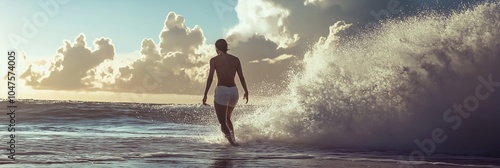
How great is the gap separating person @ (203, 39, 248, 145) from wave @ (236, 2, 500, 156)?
1836 millimetres

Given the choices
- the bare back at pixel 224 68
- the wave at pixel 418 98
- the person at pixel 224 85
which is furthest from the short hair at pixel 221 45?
the wave at pixel 418 98

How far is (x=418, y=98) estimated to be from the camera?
10891mm

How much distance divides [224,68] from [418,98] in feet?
14.0

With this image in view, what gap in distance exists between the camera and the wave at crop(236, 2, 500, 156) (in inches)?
414

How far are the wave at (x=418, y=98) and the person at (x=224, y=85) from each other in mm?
1836

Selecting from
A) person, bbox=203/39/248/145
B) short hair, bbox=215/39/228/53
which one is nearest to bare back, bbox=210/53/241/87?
person, bbox=203/39/248/145

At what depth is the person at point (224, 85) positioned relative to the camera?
9.66 metres

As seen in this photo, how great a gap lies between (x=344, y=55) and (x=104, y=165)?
8073 millimetres

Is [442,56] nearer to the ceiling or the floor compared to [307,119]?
nearer to the ceiling

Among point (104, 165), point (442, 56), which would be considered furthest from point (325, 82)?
point (104, 165)

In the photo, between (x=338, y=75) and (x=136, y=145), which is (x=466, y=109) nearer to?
(x=338, y=75)

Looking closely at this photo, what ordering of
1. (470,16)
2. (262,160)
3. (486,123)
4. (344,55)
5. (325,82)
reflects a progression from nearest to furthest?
1. (262,160)
2. (486,123)
3. (470,16)
4. (325,82)
5. (344,55)

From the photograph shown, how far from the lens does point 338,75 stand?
12320 millimetres

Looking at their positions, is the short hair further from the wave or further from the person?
the wave
